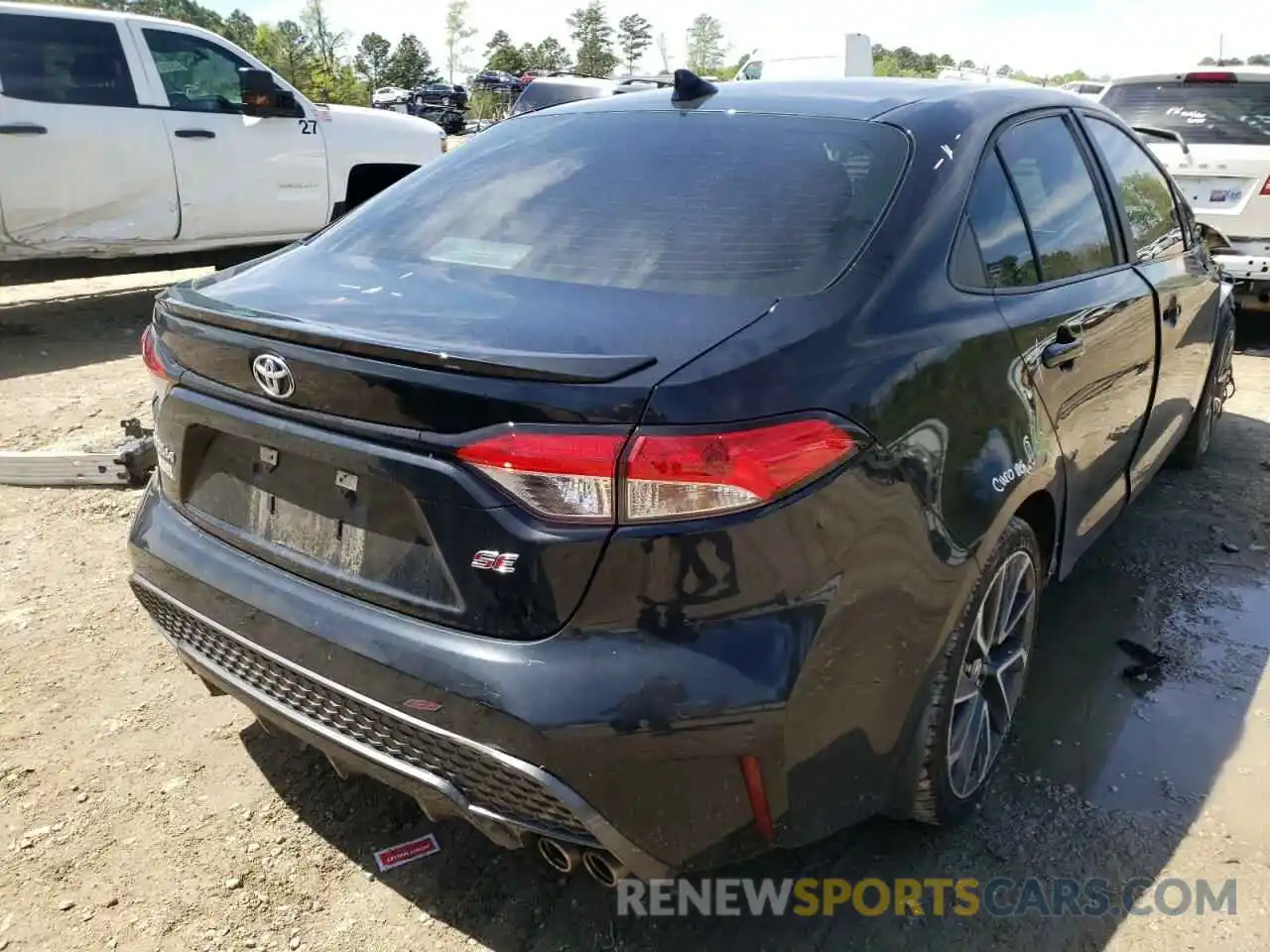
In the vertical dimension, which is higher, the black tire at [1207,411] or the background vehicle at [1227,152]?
the background vehicle at [1227,152]

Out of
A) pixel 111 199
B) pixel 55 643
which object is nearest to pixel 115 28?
pixel 111 199

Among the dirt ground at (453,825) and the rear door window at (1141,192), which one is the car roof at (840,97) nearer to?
the rear door window at (1141,192)

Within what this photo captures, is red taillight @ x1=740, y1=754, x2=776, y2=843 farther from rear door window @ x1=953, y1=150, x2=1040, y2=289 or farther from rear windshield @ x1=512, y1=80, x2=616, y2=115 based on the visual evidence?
rear windshield @ x1=512, y1=80, x2=616, y2=115

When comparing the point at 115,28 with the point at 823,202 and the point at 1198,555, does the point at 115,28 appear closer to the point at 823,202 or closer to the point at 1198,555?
the point at 823,202

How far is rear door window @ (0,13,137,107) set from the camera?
6562 millimetres

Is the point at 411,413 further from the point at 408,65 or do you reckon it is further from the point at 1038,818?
the point at 408,65

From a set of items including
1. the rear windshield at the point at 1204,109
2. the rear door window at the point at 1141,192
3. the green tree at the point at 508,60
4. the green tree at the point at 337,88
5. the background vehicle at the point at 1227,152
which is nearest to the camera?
the rear door window at the point at 1141,192

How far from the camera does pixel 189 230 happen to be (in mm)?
7488

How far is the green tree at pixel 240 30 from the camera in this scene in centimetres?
4225

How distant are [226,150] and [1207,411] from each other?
6.60 meters

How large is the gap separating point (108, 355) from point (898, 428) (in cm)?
620

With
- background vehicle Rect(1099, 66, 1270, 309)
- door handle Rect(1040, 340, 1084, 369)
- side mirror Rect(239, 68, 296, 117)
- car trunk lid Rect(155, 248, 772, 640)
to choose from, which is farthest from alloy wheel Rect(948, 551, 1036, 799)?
side mirror Rect(239, 68, 296, 117)

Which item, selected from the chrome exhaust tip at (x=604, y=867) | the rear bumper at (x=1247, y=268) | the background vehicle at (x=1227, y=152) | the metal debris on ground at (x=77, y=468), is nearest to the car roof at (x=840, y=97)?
the chrome exhaust tip at (x=604, y=867)

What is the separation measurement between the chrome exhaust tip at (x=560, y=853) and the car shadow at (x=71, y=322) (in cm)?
562
